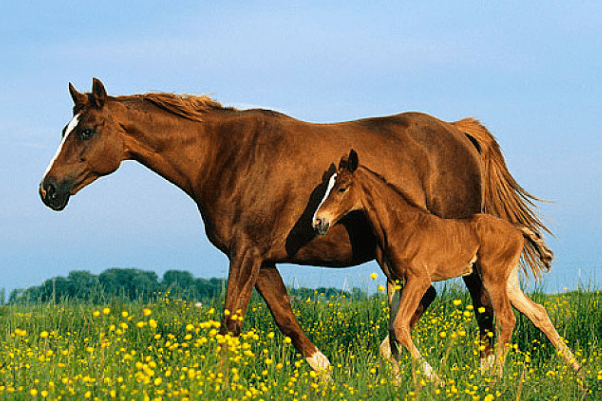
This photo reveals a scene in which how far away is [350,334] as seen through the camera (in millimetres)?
8867

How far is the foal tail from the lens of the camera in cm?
788

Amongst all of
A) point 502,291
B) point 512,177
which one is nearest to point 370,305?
point 512,177

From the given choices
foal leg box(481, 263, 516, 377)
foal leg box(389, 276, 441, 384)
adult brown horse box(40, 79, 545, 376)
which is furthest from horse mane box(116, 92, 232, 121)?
foal leg box(481, 263, 516, 377)

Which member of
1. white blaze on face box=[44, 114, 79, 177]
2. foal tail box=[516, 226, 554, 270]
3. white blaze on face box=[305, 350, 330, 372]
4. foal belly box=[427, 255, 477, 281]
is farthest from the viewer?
foal tail box=[516, 226, 554, 270]

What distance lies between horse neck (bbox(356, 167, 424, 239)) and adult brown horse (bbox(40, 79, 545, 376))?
0.20 metres

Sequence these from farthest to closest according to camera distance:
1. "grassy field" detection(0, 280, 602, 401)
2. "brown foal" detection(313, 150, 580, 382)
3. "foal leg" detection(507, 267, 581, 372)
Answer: "foal leg" detection(507, 267, 581, 372), "brown foal" detection(313, 150, 580, 382), "grassy field" detection(0, 280, 602, 401)

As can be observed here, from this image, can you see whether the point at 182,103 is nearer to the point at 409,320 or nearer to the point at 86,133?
the point at 86,133

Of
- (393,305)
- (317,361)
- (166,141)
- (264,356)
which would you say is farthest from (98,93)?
(393,305)

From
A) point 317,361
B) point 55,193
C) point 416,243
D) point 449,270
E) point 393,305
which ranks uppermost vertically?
point 55,193

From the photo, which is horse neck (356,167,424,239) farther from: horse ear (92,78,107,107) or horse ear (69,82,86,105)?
horse ear (69,82,86,105)

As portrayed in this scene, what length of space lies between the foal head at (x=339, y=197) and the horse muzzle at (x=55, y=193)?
9.14 feet

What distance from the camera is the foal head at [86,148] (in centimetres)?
702

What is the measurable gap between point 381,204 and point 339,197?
1.73ft

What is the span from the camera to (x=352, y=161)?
249 inches
